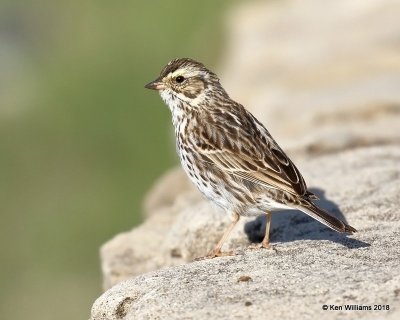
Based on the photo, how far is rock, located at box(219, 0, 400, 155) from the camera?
15.5 meters

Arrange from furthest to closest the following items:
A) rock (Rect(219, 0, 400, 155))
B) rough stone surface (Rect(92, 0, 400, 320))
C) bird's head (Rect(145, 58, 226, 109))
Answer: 1. rock (Rect(219, 0, 400, 155))
2. bird's head (Rect(145, 58, 226, 109))
3. rough stone surface (Rect(92, 0, 400, 320))

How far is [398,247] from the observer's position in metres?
8.84

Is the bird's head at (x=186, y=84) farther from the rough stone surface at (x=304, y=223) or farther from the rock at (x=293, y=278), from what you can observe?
the rock at (x=293, y=278)

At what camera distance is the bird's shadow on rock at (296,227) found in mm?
10141

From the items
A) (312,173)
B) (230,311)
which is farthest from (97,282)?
(230,311)

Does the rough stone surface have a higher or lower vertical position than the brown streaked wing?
lower

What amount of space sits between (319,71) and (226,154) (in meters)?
11.3

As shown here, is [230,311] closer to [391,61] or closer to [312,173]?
[312,173]

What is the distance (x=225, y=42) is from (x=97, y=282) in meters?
13.7

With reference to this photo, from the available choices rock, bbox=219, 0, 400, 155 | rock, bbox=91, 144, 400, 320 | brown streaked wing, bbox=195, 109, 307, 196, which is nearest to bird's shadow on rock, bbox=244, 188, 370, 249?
rock, bbox=91, 144, 400, 320

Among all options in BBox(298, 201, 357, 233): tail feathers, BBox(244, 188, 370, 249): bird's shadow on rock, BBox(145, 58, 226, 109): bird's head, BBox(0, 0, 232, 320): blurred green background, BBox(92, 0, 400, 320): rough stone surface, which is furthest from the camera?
BBox(0, 0, 232, 320): blurred green background

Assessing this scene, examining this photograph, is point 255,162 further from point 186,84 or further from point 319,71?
point 319,71

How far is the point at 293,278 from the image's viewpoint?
8.05 meters

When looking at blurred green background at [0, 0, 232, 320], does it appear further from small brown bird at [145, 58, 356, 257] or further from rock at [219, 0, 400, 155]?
small brown bird at [145, 58, 356, 257]
